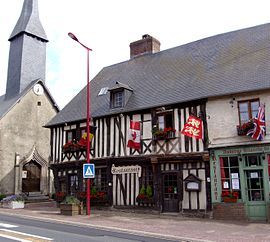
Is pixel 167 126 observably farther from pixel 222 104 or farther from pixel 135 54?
pixel 135 54

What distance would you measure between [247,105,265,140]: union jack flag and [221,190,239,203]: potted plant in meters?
2.20

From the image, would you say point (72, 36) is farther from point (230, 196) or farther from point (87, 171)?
point (230, 196)

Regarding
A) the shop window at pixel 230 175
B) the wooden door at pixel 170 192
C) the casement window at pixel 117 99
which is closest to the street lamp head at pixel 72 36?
the casement window at pixel 117 99

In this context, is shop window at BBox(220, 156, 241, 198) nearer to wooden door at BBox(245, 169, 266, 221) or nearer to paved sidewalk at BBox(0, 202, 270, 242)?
wooden door at BBox(245, 169, 266, 221)

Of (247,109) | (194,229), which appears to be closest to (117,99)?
(247,109)

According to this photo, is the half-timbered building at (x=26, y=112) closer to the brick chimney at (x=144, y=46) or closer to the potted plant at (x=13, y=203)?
the potted plant at (x=13, y=203)

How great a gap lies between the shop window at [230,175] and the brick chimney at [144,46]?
9468 mm

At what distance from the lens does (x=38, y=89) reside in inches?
976

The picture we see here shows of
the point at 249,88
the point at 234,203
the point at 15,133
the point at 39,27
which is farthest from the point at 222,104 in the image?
the point at 39,27

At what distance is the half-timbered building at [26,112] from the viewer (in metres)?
22.5

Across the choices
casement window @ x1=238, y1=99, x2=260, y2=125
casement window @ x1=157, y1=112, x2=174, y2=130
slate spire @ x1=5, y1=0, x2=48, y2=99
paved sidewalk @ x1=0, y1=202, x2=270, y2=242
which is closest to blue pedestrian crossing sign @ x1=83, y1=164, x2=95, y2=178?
paved sidewalk @ x1=0, y1=202, x2=270, y2=242

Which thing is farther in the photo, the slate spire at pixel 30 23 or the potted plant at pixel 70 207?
the slate spire at pixel 30 23

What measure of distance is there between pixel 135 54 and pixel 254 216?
12.1 meters

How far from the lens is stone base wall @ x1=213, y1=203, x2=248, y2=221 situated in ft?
36.9
